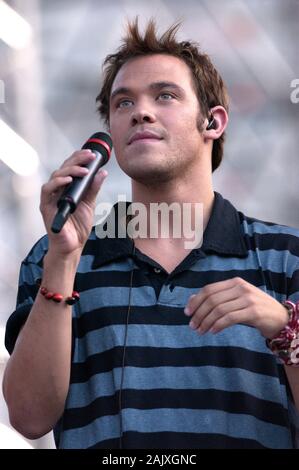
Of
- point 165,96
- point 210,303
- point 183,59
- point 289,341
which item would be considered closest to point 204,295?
point 210,303

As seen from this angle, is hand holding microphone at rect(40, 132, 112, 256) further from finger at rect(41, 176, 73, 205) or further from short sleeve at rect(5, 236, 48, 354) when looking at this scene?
short sleeve at rect(5, 236, 48, 354)

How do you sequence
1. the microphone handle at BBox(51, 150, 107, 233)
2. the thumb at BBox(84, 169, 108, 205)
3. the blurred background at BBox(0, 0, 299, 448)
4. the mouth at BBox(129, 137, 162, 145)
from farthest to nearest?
the blurred background at BBox(0, 0, 299, 448) → the mouth at BBox(129, 137, 162, 145) → the thumb at BBox(84, 169, 108, 205) → the microphone handle at BBox(51, 150, 107, 233)

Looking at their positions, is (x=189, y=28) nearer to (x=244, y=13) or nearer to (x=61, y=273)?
(x=244, y=13)

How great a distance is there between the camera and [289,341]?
3.62ft

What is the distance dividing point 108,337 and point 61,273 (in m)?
0.17

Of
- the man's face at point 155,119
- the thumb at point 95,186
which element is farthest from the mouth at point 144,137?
the thumb at point 95,186

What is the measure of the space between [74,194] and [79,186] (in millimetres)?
26

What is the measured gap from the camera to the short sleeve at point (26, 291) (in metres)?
1.31

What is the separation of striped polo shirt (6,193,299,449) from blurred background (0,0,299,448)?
1.40 feet

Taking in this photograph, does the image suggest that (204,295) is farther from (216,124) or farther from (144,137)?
(216,124)

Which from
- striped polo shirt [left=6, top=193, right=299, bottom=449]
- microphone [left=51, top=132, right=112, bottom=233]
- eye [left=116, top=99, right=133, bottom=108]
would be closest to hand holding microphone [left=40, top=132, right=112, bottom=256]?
microphone [left=51, top=132, right=112, bottom=233]

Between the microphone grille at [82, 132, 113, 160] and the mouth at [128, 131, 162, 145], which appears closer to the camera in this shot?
the microphone grille at [82, 132, 113, 160]

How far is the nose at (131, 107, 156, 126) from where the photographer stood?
135 centimetres

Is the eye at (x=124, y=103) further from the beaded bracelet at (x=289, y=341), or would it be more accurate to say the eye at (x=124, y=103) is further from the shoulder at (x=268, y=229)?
the beaded bracelet at (x=289, y=341)
